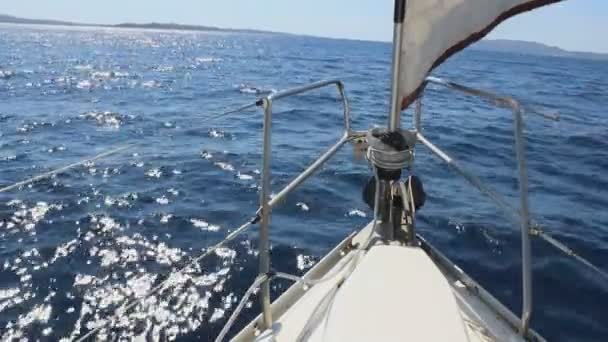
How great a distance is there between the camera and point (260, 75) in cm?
2997

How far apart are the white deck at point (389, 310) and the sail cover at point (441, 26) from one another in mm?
842

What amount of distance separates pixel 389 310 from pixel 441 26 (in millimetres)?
1198

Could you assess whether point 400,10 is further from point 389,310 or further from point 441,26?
point 389,310

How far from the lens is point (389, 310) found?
1654 mm

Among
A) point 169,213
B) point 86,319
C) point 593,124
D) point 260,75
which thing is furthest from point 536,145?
point 260,75

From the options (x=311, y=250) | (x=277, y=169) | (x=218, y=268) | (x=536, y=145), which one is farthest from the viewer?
(x=536, y=145)

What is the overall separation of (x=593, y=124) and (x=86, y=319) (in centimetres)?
1510

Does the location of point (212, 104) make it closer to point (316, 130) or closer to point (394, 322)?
point (316, 130)

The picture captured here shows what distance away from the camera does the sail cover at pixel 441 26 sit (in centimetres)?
192

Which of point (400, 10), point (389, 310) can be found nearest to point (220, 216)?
point (400, 10)

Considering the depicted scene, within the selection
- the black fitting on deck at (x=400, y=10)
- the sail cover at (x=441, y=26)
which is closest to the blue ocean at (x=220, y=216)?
the sail cover at (x=441, y=26)

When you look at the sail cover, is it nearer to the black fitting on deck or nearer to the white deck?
the black fitting on deck

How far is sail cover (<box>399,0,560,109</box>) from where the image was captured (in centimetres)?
192

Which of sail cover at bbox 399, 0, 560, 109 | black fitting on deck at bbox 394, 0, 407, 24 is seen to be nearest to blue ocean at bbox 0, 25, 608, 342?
sail cover at bbox 399, 0, 560, 109
